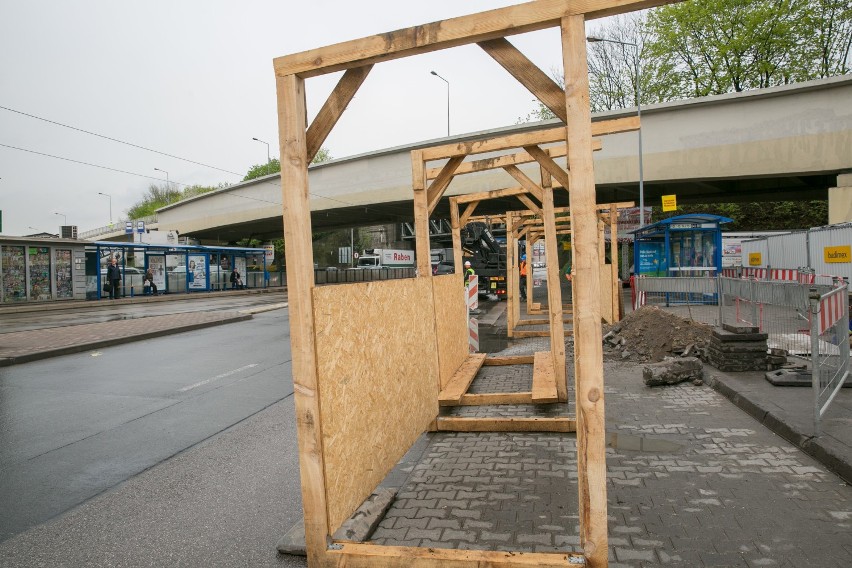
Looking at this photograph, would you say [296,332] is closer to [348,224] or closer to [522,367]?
[522,367]

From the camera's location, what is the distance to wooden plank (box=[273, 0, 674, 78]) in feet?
8.97

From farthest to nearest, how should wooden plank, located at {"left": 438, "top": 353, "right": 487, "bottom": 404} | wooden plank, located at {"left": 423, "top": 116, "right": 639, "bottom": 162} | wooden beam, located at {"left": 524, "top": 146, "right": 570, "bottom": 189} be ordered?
wooden plank, located at {"left": 438, "top": 353, "right": 487, "bottom": 404} < wooden plank, located at {"left": 423, "top": 116, "right": 639, "bottom": 162} < wooden beam, located at {"left": 524, "top": 146, "right": 570, "bottom": 189}

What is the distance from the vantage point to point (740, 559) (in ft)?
9.57

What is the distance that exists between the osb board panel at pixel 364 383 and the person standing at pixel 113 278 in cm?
2849

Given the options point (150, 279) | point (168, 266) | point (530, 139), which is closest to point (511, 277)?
point (530, 139)

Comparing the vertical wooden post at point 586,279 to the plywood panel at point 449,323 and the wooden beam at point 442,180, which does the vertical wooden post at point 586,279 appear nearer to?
the plywood panel at point 449,323

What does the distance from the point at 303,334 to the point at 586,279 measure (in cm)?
150

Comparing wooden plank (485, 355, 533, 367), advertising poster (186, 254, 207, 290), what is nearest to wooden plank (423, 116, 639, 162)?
wooden plank (485, 355, 533, 367)

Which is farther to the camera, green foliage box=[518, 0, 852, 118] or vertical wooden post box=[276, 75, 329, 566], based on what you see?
green foliage box=[518, 0, 852, 118]

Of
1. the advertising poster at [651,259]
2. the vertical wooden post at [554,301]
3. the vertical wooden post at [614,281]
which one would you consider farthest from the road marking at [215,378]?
the advertising poster at [651,259]

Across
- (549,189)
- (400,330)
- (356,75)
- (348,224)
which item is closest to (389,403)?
(400,330)

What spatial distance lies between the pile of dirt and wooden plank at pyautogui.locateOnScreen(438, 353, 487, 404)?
9.12ft

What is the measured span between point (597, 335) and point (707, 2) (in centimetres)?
4033

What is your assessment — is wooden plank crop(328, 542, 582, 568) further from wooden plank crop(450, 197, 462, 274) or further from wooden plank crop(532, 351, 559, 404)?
wooden plank crop(450, 197, 462, 274)
